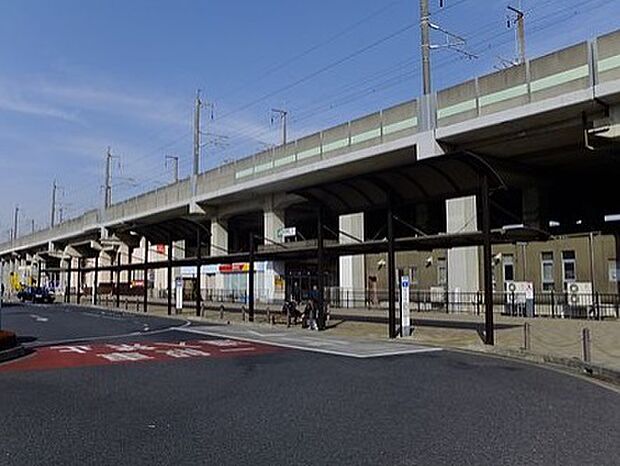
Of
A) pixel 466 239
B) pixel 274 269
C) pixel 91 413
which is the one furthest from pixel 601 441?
pixel 274 269

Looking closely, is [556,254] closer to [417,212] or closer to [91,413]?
[417,212]

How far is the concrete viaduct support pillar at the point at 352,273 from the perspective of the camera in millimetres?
51562

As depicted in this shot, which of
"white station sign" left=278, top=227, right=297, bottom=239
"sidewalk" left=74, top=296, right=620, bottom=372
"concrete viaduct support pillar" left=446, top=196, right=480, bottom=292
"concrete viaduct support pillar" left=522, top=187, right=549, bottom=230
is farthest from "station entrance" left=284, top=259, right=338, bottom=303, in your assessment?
"concrete viaduct support pillar" left=522, top=187, right=549, bottom=230

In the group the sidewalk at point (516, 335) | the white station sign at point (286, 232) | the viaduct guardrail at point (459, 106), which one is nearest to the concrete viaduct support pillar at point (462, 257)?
the sidewalk at point (516, 335)

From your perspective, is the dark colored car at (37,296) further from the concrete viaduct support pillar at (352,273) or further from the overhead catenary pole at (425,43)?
the overhead catenary pole at (425,43)

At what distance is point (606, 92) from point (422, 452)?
17982 mm

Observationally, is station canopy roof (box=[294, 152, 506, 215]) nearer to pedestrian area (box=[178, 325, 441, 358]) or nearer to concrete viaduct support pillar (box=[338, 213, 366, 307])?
pedestrian area (box=[178, 325, 441, 358])

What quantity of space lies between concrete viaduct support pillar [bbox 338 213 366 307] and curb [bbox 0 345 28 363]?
34574 mm

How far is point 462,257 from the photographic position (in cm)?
4166

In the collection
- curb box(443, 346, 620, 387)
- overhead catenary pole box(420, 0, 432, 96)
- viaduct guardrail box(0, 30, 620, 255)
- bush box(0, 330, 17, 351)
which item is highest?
overhead catenary pole box(420, 0, 432, 96)

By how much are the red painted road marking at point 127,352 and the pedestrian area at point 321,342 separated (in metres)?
1.36

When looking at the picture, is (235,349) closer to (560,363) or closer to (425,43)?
(560,363)

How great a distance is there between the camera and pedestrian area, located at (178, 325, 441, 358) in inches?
782

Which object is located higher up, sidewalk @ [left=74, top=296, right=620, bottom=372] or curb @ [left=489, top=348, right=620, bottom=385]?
sidewalk @ [left=74, top=296, right=620, bottom=372]
